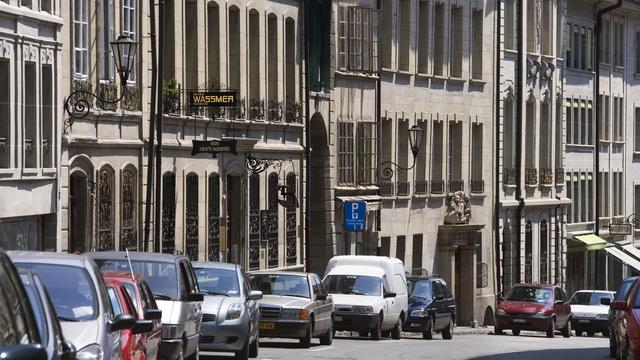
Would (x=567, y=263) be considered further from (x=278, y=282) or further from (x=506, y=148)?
(x=278, y=282)

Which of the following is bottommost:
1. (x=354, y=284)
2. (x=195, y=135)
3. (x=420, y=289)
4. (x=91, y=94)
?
(x=420, y=289)

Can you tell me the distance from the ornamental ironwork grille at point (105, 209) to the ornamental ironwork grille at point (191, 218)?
530 cm

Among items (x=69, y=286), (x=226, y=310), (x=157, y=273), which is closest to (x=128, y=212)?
(x=226, y=310)

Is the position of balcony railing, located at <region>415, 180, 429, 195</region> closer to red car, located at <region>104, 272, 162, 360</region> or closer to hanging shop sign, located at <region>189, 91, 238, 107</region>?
hanging shop sign, located at <region>189, 91, 238, 107</region>

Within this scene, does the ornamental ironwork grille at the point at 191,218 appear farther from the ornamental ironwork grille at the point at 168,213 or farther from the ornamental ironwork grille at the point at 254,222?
the ornamental ironwork grille at the point at 254,222

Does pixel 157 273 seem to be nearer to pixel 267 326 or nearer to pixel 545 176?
pixel 267 326

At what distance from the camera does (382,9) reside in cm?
6231

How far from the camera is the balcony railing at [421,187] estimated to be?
6512 centimetres

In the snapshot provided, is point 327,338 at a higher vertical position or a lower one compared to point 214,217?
lower

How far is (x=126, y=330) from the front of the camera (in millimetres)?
18656

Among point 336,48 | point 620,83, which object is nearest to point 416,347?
point 336,48

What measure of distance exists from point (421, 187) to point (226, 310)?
36.7 meters

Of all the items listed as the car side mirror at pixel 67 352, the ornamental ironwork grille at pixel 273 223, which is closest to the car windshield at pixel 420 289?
the ornamental ironwork grille at pixel 273 223

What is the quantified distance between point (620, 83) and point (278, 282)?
51.8 m
